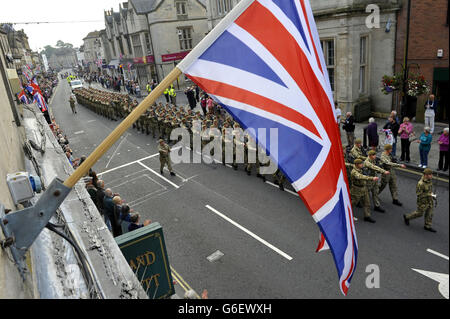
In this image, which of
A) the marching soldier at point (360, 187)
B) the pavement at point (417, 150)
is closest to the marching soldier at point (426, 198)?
the marching soldier at point (360, 187)

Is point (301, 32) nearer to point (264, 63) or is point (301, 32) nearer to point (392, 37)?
point (264, 63)

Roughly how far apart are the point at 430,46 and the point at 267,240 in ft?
40.4

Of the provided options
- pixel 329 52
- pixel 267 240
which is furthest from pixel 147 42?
pixel 267 240

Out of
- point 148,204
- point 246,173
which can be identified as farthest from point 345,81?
point 148,204

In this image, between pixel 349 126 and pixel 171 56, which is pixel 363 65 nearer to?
pixel 349 126

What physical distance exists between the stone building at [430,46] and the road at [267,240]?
6392 millimetres

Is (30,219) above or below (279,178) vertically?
above

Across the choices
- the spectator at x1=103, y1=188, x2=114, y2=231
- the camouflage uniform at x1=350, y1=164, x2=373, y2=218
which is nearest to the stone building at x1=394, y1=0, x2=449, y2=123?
the camouflage uniform at x1=350, y1=164, x2=373, y2=218

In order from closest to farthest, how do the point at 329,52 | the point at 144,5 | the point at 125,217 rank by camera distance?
the point at 125,217, the point at 329,52, the point at 144,5

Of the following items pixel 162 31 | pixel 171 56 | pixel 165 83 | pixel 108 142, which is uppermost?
pixel 162 31

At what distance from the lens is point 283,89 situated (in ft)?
9.95

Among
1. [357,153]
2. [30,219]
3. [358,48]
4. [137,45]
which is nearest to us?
[30,219]

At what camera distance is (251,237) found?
836 cm

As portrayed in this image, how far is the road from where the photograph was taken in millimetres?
6543
